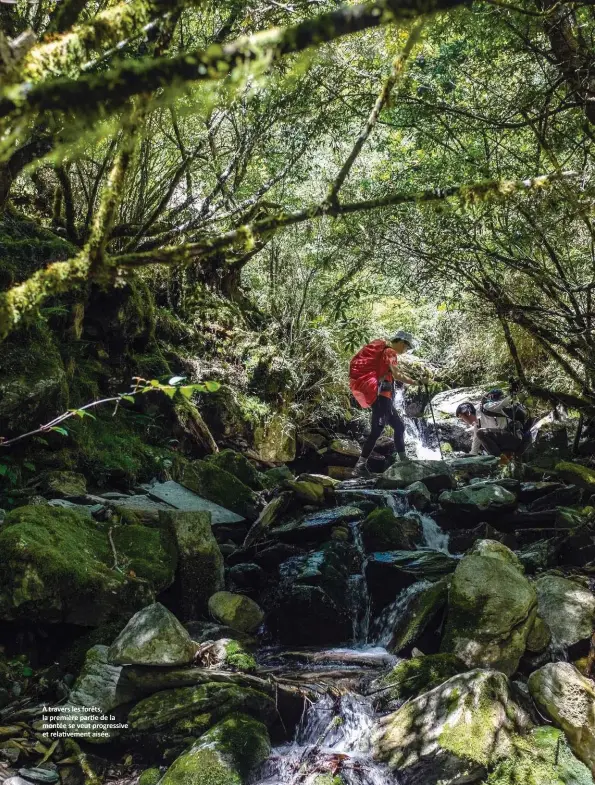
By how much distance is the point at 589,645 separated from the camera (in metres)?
4.79

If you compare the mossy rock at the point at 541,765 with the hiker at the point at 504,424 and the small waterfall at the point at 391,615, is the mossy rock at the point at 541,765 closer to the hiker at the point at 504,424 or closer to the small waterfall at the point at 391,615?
the small waterfall at the point at 391,615

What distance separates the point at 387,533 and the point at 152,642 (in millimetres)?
4248

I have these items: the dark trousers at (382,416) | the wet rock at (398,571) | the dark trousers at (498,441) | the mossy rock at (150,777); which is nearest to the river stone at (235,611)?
the wet rock at (398,571)

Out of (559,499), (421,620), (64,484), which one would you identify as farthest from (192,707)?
(559,499)

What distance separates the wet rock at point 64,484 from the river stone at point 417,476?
208 inches

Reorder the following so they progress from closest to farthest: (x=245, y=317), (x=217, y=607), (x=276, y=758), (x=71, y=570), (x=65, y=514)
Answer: (x=276, y=758) → (x=71, y=570) → (x=65, y=514) → (x=217, y=607) → (x=245, y=317)

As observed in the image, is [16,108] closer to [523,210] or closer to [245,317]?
[523,210]

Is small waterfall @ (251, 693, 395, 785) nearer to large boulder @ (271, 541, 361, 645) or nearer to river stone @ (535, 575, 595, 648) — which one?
large boulder @ (271, 541, 361, 645)

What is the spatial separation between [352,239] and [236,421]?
536cm

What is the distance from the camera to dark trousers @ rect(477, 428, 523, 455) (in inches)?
436

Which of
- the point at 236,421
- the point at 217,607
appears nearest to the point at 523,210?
the point at 217,607

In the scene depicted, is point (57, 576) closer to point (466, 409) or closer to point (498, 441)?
point (498, 441)

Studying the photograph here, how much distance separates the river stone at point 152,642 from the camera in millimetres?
4238

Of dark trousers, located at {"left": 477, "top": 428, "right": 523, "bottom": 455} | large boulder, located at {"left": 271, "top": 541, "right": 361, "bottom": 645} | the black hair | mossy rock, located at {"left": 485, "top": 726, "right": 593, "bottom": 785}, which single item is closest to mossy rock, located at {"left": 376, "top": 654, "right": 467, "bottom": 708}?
mossy rock, located at {"left": 485, "top": 726, "right": 593, "bottom": 785}
